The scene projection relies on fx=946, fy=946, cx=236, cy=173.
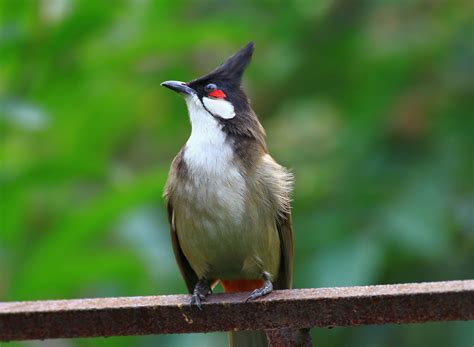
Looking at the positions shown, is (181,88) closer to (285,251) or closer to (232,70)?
(232,70)

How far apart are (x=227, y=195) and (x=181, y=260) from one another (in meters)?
0.36

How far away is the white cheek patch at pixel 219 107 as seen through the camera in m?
2.98

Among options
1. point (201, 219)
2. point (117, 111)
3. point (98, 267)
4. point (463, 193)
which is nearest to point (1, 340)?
point (201, 219)

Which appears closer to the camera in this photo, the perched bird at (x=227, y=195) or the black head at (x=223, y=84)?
the perched bird at (x=227, y=195)

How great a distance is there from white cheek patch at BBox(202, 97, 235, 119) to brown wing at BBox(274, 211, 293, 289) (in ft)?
1.19

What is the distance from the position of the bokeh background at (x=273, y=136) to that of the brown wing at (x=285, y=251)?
9.4 inches

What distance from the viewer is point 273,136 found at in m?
3.92

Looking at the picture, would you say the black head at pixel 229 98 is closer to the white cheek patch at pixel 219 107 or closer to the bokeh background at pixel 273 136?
the white cheek patch at pixel 219 107

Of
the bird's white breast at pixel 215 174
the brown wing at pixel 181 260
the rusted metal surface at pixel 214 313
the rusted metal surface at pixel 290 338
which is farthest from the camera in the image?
the brown wing at pixel 181 260

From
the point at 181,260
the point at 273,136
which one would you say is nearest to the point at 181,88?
the point at 181,260

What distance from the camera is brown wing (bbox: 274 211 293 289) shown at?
9.65 ft

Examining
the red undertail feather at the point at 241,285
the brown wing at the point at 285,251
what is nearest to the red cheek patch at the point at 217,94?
the brown wing at the point at 285,251

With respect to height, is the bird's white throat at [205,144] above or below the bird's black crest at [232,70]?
below

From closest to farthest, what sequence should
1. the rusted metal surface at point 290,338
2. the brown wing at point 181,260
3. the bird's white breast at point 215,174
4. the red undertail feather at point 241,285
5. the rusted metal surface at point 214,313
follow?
the rusted metal surface at point 214,313 < the rusted metal surface at point 290,338 < the bird's white breast at point 215,174 < the brown wing at point 181,260 < the red undertail feather at point 241,285
